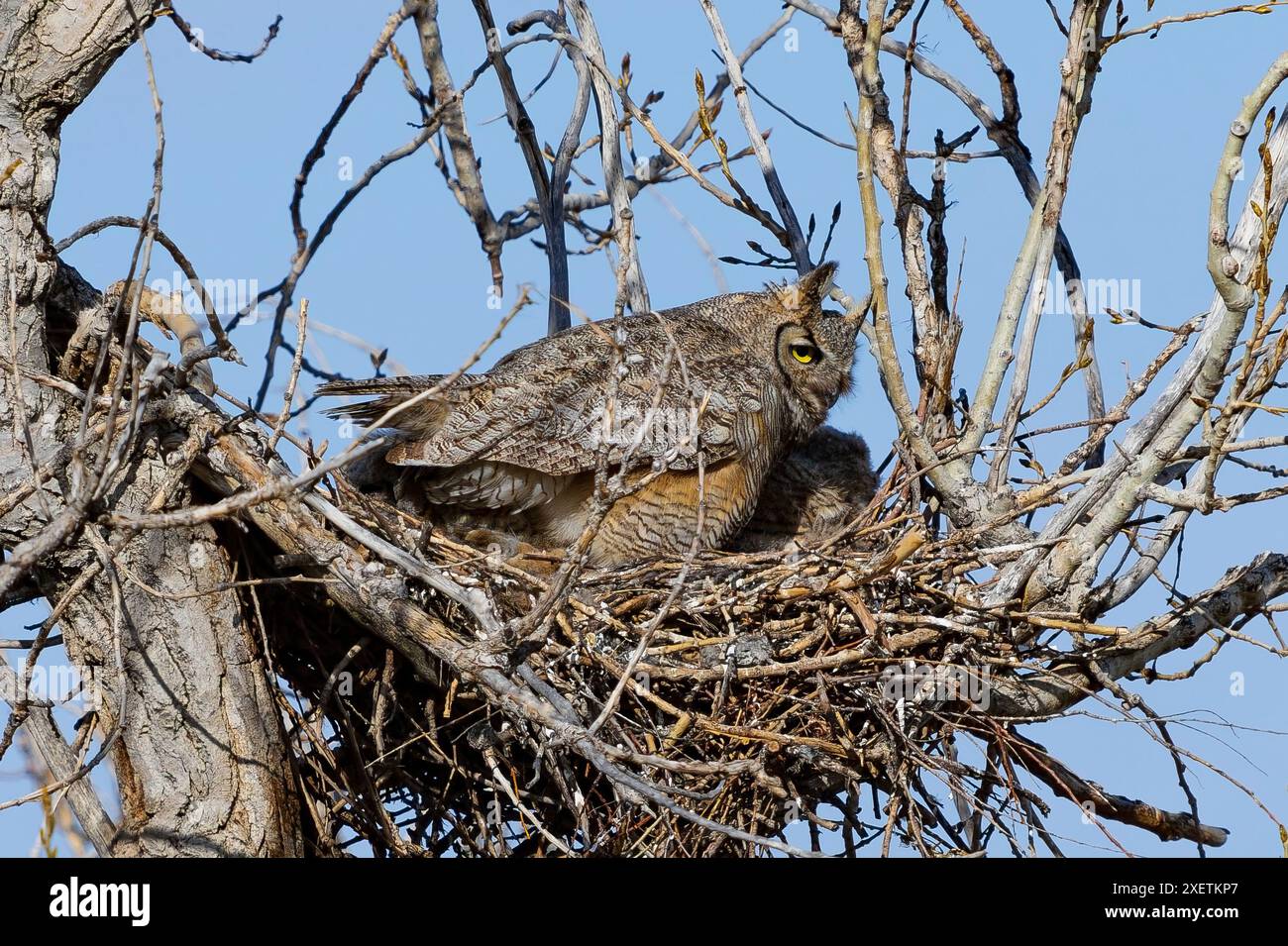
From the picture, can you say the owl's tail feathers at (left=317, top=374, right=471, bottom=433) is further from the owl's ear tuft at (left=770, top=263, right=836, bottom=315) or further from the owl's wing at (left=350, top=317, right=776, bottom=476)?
the owl's ear tuft at (left=770, top=263, right=836, bottom=315)

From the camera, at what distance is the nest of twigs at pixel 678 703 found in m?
3.72

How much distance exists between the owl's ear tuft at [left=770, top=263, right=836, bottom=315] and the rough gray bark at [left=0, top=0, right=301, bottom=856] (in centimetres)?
259

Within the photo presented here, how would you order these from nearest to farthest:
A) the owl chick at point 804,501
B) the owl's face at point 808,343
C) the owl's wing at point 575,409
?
1. the owl's wing at point 575,409
2. the owl chick at point 804,501
3. the owl's face at point 808,343

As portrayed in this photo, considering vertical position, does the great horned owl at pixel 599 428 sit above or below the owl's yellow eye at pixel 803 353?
below

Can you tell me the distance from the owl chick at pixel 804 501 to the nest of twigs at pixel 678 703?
2.90ft

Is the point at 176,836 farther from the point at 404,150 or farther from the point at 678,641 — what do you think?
the point at 404,150

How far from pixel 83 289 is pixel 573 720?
2.08m

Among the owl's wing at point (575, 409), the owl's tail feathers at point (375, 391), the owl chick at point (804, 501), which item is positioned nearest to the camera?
the owl's tail feathers at point (375, 391)

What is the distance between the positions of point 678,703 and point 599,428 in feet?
2.79

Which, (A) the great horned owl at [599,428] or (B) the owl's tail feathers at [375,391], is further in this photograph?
(A) the great horned owl at [599,428]

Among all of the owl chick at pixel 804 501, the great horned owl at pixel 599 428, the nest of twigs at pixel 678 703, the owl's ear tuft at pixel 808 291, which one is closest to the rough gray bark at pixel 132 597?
the nest of twigs at pixel 678 703

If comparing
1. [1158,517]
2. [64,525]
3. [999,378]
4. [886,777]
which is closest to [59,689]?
[64,525]

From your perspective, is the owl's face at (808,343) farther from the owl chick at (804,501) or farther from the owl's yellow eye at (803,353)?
the owl chick at (804,501)

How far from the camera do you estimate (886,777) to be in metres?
3.82
